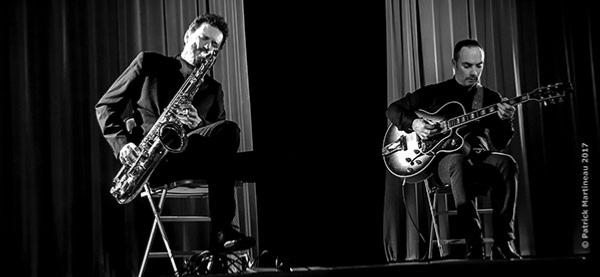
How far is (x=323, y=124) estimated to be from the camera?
4.61 metres

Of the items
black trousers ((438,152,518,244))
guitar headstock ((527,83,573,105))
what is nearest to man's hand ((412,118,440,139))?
black trousers ((438,152,518,244))

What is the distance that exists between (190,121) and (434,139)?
1.22 m

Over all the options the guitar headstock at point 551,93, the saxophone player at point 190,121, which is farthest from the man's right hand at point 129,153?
the guitar headstock at point 551,93

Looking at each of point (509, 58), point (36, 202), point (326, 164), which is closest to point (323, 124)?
point (326, 164)

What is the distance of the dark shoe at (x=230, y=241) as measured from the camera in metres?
3.09

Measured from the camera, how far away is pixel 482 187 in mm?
3736

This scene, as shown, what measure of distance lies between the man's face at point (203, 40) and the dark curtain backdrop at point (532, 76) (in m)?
1.47

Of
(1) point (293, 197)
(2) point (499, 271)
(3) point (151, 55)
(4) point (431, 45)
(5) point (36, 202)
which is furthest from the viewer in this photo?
(4) point (431, 45)

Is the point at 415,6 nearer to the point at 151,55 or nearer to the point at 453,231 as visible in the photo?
the point at 453,231

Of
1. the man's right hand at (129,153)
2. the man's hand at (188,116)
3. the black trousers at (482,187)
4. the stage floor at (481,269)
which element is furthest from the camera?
the black trousers at (482,187)

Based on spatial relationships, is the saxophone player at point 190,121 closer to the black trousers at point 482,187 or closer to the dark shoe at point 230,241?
the dark shoe at point 230,241

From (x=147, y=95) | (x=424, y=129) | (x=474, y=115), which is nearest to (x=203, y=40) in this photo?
(x=147, y=95)

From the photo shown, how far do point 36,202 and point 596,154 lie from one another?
10.4 feet

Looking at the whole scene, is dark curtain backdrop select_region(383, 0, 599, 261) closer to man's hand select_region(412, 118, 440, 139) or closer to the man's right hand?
man's hand select_region(412, 118, 440, 139)
